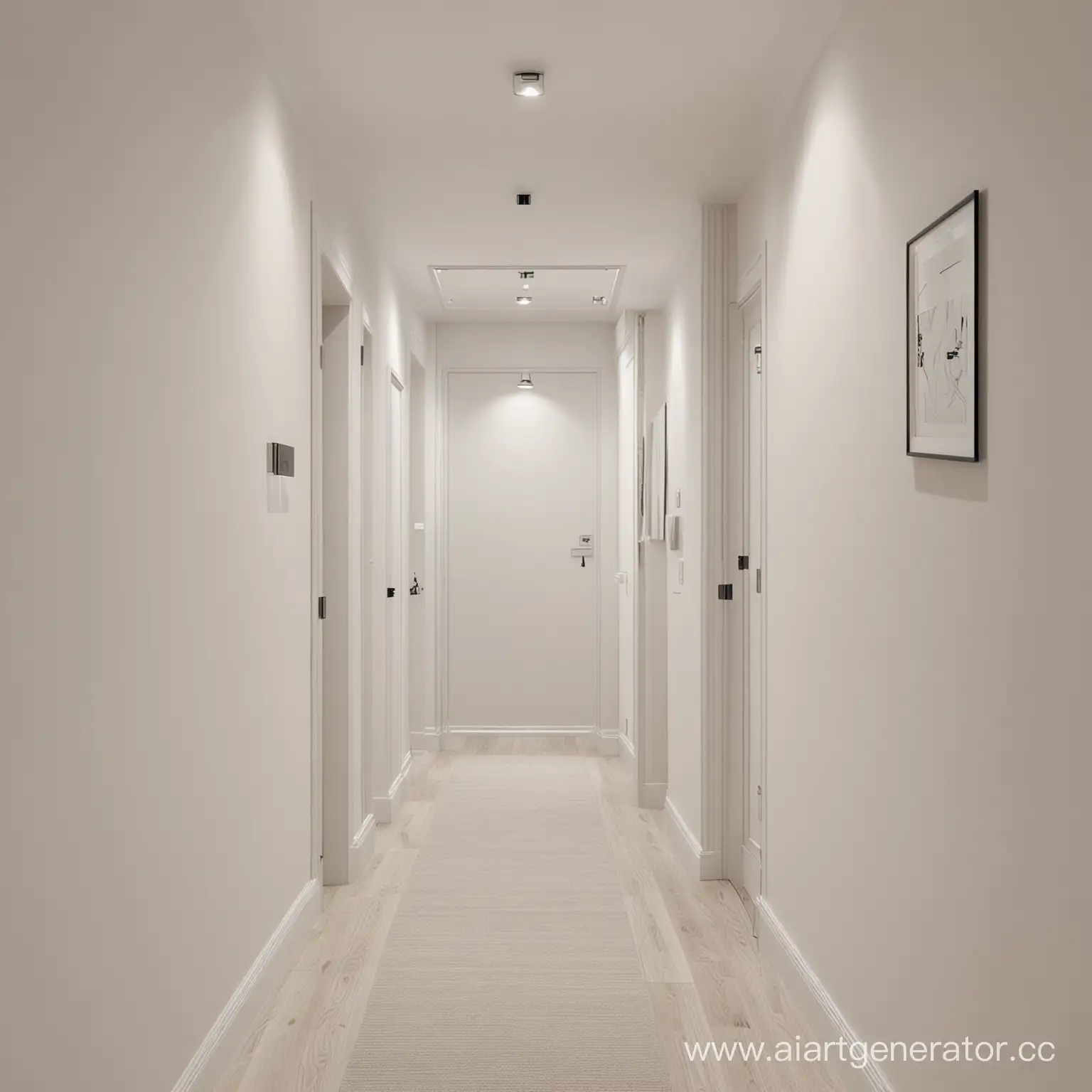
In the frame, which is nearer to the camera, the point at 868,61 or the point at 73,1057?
the point at 73,1057

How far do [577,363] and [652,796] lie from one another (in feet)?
9.16

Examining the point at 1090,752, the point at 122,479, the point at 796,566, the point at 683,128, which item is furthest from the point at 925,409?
the point at 683,128

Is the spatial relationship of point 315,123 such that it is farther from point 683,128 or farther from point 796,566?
point 796,566

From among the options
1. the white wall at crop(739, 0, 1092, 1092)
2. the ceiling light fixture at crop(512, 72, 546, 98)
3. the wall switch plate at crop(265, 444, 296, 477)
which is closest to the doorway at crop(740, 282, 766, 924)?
the white wall at crop(739, 0, 1092, 1092)

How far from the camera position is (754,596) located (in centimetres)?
356

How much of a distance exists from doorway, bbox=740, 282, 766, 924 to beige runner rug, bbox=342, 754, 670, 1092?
518 mm

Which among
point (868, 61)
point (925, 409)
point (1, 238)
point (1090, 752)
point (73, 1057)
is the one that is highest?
point (868, 61)

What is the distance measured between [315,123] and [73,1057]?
2.65 metres

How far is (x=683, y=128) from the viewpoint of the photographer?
10.4ft

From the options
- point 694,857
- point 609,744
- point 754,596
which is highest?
point 754,596

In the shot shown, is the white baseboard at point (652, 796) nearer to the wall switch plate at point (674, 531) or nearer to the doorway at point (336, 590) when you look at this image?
the wall switch plate at point (674, 531)

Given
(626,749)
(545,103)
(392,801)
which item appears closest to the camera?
(545,103)

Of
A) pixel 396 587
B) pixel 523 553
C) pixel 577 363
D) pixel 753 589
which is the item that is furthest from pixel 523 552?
pixel 753 589

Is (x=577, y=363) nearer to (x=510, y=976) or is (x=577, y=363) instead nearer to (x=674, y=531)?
(x=674, y=531)
